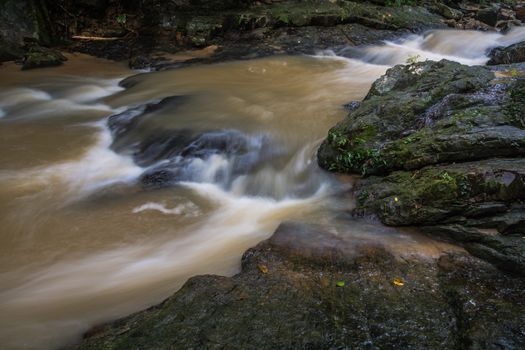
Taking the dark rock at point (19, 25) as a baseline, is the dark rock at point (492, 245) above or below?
below

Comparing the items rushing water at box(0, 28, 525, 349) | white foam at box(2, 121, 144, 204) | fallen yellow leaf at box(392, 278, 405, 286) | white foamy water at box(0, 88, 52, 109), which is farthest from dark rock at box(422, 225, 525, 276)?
white foamy water at box(0, 88, 52, 109)

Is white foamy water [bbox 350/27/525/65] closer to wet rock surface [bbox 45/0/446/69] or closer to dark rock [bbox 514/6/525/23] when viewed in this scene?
wet rock surface [bbox 45/0/446/69]

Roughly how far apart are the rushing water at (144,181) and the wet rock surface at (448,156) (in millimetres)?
326

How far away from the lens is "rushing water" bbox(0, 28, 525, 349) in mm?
3535

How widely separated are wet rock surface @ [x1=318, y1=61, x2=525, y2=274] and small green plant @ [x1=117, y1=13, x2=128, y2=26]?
878 cm

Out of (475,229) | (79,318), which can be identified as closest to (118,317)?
(79,318)

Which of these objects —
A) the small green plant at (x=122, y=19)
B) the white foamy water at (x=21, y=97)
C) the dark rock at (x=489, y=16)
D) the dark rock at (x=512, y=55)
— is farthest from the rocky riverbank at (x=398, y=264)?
the small green plant at (x=122, y=19)

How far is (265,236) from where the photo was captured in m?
3.99

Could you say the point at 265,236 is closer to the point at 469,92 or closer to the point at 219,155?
the point at 219,155

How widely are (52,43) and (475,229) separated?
38.5 feet

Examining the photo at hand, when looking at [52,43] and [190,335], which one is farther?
[52,43]

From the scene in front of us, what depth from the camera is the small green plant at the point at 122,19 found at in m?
12.0

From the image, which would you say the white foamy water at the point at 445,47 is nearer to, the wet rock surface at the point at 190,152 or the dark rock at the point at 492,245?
the wet rock surface at the point at 190,152

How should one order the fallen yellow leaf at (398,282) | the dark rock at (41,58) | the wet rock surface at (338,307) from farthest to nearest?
the dark rock at (41,58) < the fallen yellow leaf at (398,282) < the wet rock surface at (338,307)
